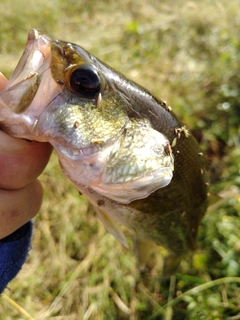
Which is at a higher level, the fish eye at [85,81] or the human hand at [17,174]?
the fish eye at [85,81]

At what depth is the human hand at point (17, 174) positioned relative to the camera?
0.88 m

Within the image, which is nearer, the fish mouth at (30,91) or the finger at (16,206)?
the fish mouth at (30,91)

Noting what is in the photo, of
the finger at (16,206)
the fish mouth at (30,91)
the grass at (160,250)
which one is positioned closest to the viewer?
the fish mouth at (30,91)

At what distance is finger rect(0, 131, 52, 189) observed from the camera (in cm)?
87

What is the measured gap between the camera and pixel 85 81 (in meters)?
0.85

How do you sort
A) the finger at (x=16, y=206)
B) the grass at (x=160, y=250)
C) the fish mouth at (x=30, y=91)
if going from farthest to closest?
the grass at (x=160, y=250)
the finger at (x=16, y=206)
the fish mouth at (x=30, y=91)

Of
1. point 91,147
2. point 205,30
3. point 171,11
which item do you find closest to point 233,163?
point 91,147

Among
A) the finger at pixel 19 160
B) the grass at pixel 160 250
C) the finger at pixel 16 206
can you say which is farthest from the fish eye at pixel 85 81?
the grass at pixel 160 250

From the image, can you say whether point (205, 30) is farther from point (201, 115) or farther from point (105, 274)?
point (105, 274)

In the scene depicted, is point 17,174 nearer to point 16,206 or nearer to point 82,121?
point 16,206

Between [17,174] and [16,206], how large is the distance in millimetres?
120

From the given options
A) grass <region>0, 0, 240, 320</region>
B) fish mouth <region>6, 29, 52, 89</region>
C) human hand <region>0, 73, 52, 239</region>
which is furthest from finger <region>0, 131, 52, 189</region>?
grass <region>0, 0, 240, 320</region>

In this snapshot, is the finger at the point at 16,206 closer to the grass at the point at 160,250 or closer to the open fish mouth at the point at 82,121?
the open fish mouth at the point at 82,121

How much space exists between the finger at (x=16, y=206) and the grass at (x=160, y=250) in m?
0.76
